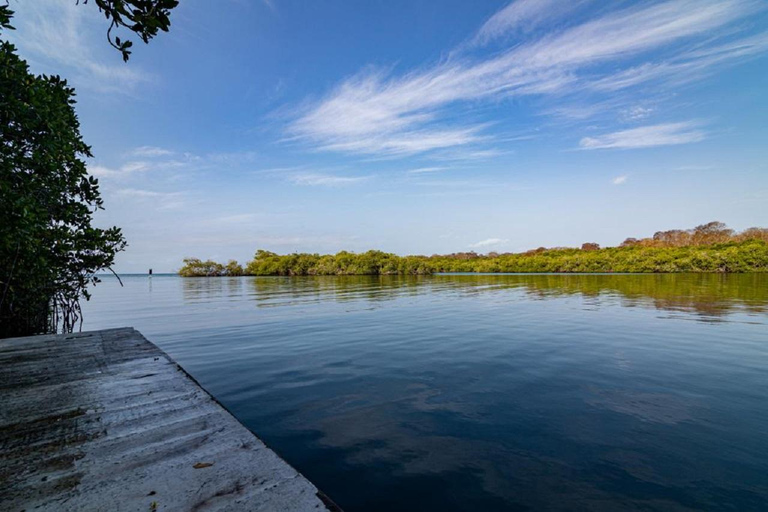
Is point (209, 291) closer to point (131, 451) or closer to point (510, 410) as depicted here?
point (510, 410)

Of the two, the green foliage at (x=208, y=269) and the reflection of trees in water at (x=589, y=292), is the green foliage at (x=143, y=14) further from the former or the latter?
the green foliage at (x=208, y=269)

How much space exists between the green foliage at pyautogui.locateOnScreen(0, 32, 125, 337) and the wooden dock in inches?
136

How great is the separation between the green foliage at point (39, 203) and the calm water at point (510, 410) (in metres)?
3.91

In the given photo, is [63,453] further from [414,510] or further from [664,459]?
Answer: [664,459]

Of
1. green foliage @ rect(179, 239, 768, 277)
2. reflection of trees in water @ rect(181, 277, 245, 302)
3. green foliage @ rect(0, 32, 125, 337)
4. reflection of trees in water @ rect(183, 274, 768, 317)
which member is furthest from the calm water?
green foliage @ rect(179, 239, 768, 277)

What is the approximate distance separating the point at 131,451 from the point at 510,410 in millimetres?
5604

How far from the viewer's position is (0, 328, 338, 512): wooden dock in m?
2.37

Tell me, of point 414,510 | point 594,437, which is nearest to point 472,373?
point 594,437

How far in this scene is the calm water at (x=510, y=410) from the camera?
4.13 meters

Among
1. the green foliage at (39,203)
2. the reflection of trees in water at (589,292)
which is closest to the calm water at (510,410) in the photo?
the green foliage at (39,203)

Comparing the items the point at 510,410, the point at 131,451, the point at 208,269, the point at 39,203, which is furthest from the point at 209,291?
the point at 208,269

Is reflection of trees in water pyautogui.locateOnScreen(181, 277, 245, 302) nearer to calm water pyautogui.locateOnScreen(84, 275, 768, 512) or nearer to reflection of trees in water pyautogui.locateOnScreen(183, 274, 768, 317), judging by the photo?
reflection of trees in water pyautogui.locateOnScreen(183, 274, 768, 317)

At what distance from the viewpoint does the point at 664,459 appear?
15.2 feet

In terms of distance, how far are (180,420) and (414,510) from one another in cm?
270
